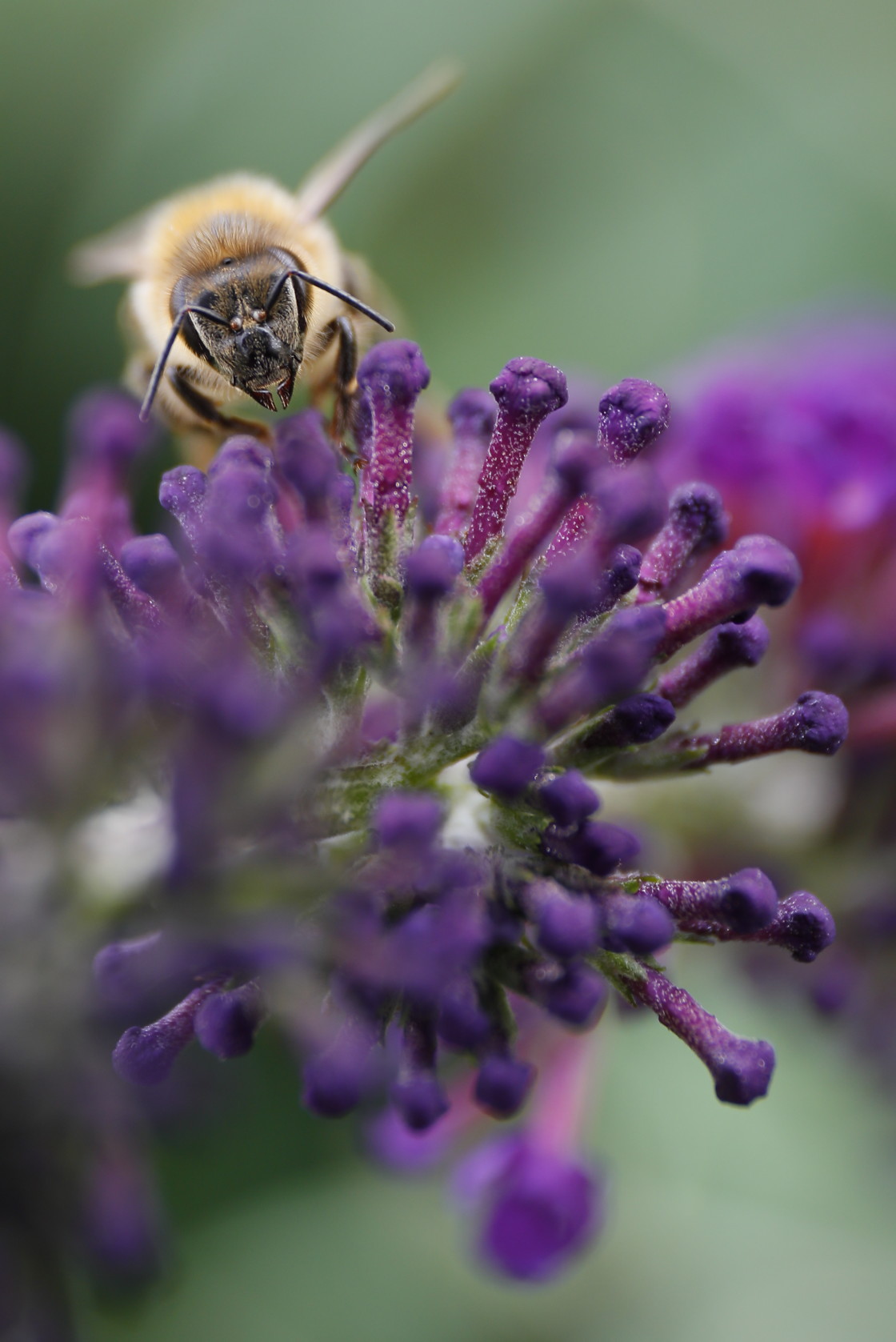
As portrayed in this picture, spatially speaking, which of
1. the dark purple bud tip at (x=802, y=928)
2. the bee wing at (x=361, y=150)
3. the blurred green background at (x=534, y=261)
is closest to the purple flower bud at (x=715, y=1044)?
the dark purple bud tip at (x=802, y=928)

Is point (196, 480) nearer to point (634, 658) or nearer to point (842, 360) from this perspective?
point (634, 658)

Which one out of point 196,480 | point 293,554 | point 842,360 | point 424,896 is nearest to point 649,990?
point 424,896

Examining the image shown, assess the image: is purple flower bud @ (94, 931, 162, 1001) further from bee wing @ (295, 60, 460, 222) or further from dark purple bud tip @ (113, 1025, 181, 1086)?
bee wing @ (295, 60, 460, 222)

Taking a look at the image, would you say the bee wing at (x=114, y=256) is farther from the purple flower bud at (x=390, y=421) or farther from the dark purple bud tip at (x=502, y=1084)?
the dark purple bud tip at (x=502, y=1084)

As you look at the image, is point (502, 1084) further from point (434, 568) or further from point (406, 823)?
point (434, 568)

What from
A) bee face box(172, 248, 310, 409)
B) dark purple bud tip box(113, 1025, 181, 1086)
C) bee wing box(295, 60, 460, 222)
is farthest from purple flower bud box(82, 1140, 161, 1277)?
bee wing box(295, 60, 460, 222)

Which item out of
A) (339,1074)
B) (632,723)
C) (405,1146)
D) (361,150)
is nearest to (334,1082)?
(339,1074)
